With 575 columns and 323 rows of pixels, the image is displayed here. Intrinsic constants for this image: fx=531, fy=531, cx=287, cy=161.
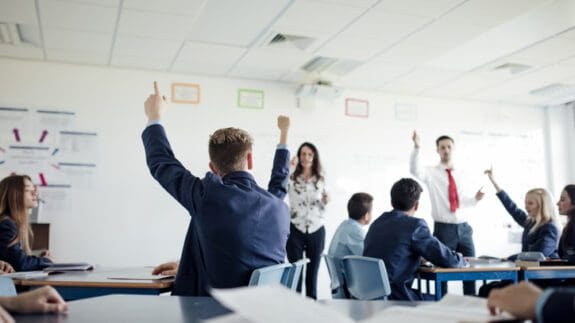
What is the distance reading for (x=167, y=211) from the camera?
5496 millimetres

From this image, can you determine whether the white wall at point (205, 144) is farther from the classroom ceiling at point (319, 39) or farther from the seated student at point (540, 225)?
the seated student at point (540, 225)

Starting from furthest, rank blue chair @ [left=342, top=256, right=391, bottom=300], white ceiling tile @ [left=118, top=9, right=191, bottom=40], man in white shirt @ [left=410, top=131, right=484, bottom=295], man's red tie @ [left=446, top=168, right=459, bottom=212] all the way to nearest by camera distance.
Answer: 1. man's red tie @ [left=446, top=168, right=459, bottom=212]
2. man in white shirt @ [left=410, top=131, right=484, bottom=295]
3. white ceiling tile @ [left=118, top=9, right=191, bottom=40]
4. blue chair @ [left=342, top=256, right=391, bottom=300]

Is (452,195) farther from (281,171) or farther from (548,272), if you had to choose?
(281,171)

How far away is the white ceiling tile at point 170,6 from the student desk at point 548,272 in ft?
9.07

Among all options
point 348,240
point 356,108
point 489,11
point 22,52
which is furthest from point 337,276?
point 22,52

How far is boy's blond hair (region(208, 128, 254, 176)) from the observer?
6.70ft

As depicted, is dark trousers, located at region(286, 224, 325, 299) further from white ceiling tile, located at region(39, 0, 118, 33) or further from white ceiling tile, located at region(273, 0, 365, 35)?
white ceiling tile, located at region(39, 0, 118, 33)

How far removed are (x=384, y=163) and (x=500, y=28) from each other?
7.57ft

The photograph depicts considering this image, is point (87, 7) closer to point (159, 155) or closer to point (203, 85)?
point (203, 85)

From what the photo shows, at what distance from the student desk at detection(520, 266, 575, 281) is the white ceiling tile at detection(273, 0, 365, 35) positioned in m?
2.10

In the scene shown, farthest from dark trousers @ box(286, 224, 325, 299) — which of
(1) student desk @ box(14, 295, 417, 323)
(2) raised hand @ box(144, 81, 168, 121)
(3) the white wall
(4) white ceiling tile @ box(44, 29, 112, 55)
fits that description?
(1) student desk @ box(14, 295, 417, 323)

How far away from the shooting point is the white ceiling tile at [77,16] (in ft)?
12.7

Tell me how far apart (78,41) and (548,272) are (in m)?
4.07

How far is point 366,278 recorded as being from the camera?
112 inches
